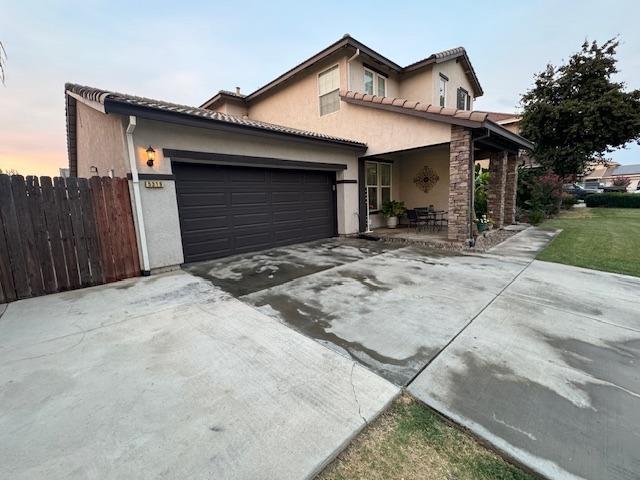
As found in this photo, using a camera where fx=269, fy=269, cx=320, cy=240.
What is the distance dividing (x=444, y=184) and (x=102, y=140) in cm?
1151

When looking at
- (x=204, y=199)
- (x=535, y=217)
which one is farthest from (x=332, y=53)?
(x=535, y=217)

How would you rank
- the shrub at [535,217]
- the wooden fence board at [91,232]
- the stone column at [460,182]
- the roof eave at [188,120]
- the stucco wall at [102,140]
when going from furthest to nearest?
the shrub at [535,217], the stone column at [460,182], the stucco wall at [102,140], the wooden fence board at [91,232], the roof eave at [188,120]

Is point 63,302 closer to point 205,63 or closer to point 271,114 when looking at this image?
point 271,114

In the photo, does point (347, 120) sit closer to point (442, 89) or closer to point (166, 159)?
point (442, 89)

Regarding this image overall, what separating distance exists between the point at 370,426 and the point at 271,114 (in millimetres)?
13587

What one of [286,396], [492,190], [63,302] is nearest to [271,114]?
[492,190]

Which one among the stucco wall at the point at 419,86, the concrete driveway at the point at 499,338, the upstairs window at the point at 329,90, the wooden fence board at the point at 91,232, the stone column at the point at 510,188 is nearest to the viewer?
the concrete driveway at the point at 499,338

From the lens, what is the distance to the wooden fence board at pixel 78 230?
491cm

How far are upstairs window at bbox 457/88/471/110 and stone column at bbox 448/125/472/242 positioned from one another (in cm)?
755

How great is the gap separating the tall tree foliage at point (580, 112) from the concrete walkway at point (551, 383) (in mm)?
14870

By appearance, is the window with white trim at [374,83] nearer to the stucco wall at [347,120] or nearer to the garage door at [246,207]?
the stucco wall at [347,120]

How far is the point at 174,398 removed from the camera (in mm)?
2172

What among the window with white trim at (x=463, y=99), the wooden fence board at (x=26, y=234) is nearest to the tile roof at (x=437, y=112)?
the window with white trim at (x=463, y=99)

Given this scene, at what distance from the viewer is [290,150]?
26.1ft
